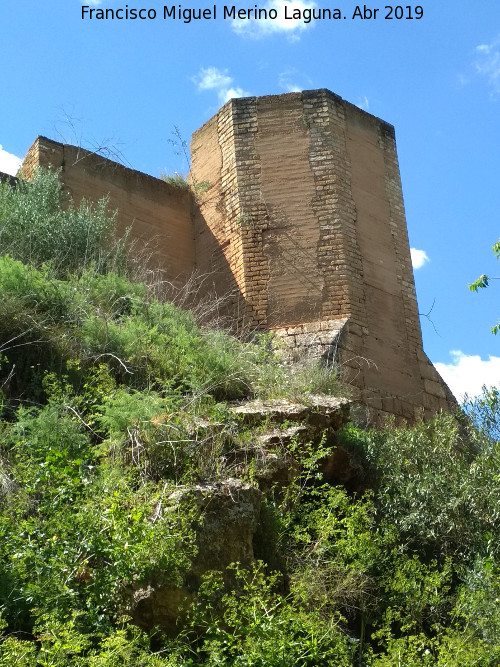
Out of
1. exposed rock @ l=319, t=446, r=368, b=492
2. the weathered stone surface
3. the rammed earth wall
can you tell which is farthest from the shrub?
exposed rock @ l=319, t=446, r=368, b=492

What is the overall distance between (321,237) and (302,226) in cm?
31

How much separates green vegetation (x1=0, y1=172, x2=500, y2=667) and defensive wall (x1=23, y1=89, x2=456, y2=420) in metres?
1.38

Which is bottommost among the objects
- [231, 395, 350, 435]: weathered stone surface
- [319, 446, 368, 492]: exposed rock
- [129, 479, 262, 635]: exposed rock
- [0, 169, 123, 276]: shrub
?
[129, 479, 262, 635]: exposed rock

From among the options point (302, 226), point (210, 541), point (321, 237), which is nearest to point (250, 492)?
point (210, 541)

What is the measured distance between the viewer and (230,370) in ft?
27.3

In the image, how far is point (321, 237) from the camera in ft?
37.0

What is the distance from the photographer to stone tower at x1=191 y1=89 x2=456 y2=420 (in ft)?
35.8

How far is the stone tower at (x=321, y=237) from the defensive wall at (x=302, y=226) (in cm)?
2

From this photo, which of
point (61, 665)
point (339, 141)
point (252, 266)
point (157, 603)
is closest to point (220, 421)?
point (157, 603)

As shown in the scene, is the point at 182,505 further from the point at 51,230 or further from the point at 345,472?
the point at 51,230

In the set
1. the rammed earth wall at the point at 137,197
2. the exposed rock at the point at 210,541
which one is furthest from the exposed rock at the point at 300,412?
the rammed earth wall at the point at 137,197

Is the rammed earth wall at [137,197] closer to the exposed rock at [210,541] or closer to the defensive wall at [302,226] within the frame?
the defensive wall at [302,226]

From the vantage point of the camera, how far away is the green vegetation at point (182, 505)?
525cm

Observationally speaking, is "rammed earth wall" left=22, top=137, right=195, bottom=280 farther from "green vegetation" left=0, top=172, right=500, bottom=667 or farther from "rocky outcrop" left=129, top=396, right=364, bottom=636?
"rocky outcrop" left=129, top=396, right=364, bottom=636
